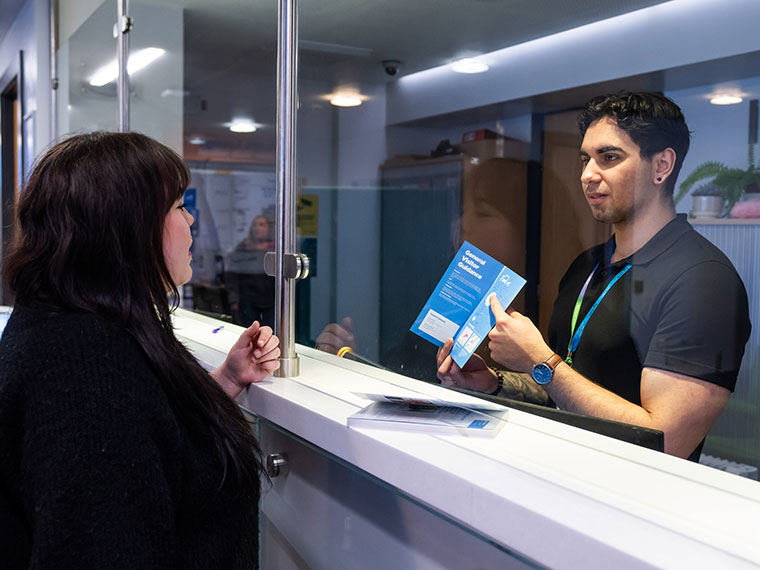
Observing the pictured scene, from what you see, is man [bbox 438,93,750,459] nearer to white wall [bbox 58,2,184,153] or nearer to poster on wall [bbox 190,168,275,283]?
poster on wall [bbox 190,168,275,283]

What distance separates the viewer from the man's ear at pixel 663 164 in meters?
0.92

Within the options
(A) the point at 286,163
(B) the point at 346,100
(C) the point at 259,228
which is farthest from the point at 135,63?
(A) the point at 286,163

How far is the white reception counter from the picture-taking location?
68 cm

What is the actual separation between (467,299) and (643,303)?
1.09 feet

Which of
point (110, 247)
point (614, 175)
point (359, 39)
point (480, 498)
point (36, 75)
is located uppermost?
point (36, 75)

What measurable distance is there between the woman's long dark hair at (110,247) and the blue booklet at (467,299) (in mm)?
421

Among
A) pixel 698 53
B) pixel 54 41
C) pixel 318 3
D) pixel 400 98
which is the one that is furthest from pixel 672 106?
pixel 54 41

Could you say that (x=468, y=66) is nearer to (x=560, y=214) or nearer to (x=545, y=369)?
(x=560, y=214)

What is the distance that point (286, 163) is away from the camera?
1462 mm

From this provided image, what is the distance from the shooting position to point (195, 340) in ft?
6.21

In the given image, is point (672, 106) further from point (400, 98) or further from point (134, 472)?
point (134, 472)

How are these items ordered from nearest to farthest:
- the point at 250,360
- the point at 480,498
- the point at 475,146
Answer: the point at 480,498
the point at 475,146
the point at 250,360

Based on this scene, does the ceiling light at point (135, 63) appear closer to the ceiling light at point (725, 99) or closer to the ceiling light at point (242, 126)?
the ceiling light at point (242, 126)

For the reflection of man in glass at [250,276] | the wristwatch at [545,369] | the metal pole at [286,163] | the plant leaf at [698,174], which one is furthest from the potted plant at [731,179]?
the reflection of man in glass at [250,276]
